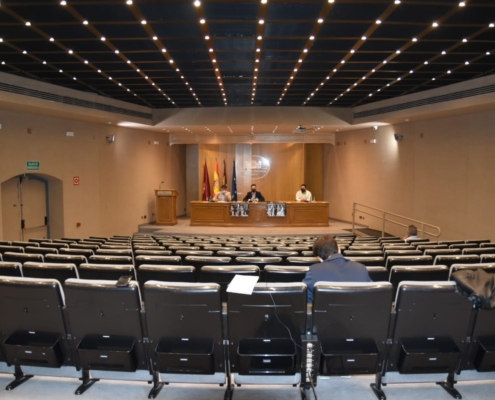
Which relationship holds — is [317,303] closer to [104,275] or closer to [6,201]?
[104,275]

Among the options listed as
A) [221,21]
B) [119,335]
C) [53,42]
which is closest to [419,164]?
[221,21]

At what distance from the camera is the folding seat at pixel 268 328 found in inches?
107

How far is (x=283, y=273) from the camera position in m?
3.91

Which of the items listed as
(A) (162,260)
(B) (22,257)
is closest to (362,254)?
(A) (162,260)

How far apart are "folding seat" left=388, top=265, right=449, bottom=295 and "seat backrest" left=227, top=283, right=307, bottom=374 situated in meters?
1.55

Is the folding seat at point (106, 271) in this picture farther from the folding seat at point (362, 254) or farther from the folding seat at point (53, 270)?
the folding seat at point (362, 254)

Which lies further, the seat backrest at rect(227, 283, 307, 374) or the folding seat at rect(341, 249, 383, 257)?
the folding seat at rect(341, 249, 383, 257)

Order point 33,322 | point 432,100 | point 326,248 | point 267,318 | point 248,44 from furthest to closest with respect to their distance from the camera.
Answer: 1. point 432,100
2. point 248,44
3. point 326,248
4. point 33,322
5. point 267,318

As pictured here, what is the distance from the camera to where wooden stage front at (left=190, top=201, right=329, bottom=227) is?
14719 millimetres

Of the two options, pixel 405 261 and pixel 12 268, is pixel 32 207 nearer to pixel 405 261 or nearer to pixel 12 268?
pixel 12 268

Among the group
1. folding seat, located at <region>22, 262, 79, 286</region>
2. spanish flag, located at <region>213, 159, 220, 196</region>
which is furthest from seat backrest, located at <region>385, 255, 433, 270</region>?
spanish flag, located at <region>213, 159, 220, 196</region>

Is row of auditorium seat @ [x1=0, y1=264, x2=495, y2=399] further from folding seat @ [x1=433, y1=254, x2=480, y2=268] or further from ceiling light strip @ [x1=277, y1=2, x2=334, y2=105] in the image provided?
ceiling light strip @ [x1=277, y1=2, x2=334, y2=105]

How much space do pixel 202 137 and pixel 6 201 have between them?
8935 mm

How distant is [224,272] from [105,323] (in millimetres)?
1251
